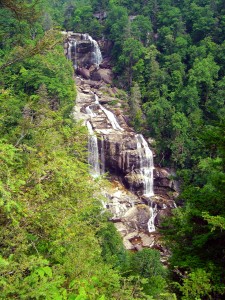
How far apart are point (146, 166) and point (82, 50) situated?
75.0ft

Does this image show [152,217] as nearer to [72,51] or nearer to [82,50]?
[72,51]

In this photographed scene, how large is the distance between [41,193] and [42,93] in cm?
2182

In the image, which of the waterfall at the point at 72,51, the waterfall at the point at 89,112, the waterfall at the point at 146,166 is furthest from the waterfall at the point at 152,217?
the waterfall at the point at 72,51

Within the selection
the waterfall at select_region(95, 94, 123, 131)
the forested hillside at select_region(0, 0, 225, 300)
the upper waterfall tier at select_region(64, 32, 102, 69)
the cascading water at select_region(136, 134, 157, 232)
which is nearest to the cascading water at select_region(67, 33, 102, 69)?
the upper waterfall tier at select_region(64, 32, 102, 69)

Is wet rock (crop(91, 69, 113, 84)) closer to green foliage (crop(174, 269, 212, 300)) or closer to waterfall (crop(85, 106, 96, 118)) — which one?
waterfall (crop(85, 106, 96, 118))

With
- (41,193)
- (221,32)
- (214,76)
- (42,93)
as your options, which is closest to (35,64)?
(42,93)

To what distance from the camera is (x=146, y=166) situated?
93.5 ft

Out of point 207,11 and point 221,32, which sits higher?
Answer: point 207,11

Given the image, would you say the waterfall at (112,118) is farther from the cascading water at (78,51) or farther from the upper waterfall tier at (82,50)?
the cascading water at (78,51)

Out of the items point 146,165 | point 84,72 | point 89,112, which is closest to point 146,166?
point 146,165

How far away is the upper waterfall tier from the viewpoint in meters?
42.5

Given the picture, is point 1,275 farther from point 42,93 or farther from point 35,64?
point 35,64

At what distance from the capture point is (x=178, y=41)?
39625 millimetres

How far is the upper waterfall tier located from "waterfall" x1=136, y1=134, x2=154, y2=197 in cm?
1921
